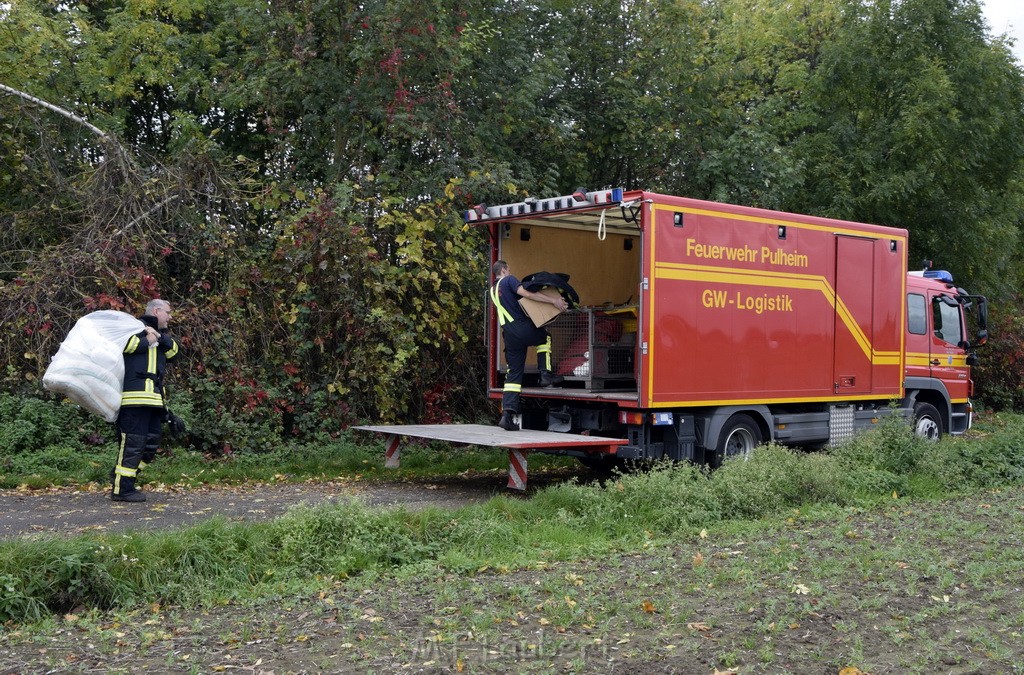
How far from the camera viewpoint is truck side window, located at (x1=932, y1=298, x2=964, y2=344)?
45.3 ft

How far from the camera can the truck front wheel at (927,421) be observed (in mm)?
13508

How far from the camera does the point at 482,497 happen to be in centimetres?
999

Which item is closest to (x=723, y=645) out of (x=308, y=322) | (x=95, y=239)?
(x=308, y=322)

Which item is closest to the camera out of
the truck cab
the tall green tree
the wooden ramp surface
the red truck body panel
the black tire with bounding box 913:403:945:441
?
the wooden ramp surface

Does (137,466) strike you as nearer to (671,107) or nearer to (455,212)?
(455,212)

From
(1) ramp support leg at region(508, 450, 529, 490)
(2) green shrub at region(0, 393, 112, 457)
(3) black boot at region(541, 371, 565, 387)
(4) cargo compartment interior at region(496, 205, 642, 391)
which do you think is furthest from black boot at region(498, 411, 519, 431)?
(2) green shrub at region(0, 393, 112, 457)

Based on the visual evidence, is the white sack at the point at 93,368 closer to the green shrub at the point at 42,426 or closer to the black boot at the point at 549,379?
the green shrub at the point at 42,426

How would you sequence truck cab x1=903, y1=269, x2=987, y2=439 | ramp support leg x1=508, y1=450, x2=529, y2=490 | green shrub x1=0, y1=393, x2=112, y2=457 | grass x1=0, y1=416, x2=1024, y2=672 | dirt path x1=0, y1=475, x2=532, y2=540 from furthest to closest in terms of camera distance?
truck cab x1=903, y1=269, x2=987, y2=439 < green shrub x1=0, y1=393, x2=112, y2=457 < ramp support leg x1=508, y1=450, x2=529, y2=490 < dirt path x1=0, y1=475, x2=532, y2=540 < grass x1=0, y1=416, x2=1024, y2=672

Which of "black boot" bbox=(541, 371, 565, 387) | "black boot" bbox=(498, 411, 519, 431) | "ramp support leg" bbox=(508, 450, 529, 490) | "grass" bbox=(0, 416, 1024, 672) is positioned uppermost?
"black boot" bbox=(541, 371, 565, 387)

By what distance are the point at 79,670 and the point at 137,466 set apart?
4546 millimetres

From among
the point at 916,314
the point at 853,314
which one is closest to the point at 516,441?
the point at 853,314

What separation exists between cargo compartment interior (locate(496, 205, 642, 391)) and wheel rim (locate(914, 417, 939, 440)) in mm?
4177

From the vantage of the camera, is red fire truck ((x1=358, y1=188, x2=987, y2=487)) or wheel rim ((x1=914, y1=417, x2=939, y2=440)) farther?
wheel rim ((x1=914, y1=417, x2=939, y2=440))

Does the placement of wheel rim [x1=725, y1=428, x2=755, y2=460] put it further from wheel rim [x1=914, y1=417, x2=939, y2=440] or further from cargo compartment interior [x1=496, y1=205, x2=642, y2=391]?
wheel rim [x1=914, y1=417, x2=939, y2=440]
